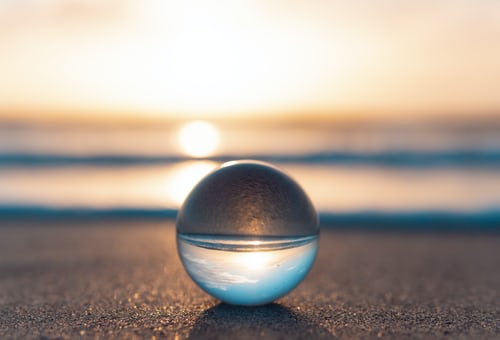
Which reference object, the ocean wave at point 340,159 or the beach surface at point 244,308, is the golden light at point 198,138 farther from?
the beach surface at point 244,308

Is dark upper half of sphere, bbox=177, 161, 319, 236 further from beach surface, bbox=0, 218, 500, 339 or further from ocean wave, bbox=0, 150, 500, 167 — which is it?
ocean wave, bbox=0, 150, 500, 167

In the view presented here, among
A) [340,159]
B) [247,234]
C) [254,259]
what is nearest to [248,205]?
[247,234]

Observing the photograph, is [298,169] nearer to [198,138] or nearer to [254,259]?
[198,138]

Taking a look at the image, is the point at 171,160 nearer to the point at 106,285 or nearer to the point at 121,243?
the point at 121,243

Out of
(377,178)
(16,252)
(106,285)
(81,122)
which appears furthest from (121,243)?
(81,122)

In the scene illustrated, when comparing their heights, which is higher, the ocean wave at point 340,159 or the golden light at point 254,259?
the golden light at point 254,259

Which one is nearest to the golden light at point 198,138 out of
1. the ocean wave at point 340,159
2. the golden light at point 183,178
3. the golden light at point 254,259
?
the golden light at point 183,178

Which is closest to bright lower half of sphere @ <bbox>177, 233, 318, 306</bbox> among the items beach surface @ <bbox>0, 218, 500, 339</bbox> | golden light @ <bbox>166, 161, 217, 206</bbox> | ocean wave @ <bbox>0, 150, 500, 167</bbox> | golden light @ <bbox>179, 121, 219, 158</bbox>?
beach surface @ <bbox>0, 218, 500, 339</bbox>
